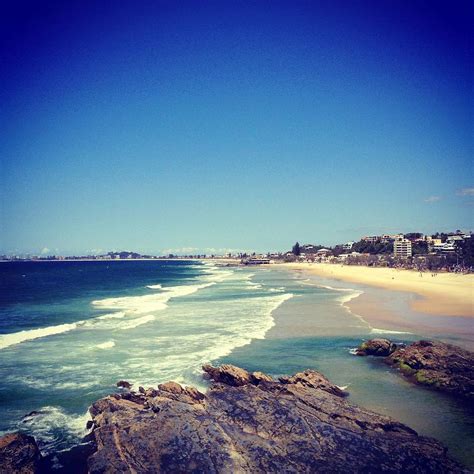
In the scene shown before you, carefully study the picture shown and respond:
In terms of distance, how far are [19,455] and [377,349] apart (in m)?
16.3

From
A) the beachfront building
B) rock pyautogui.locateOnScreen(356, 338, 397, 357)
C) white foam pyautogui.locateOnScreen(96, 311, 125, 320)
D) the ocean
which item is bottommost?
the ocean

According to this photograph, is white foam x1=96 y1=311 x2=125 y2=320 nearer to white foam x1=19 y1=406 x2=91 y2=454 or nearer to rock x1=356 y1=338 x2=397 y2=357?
white foam x1=19 y1=406 x2=91 y2=454

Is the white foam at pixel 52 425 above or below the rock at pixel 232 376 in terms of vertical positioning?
below

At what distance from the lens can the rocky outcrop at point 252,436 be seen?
32.4ft

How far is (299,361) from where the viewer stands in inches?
784

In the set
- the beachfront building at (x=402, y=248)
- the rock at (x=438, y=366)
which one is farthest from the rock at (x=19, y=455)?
A: the beachfront building at (x=402, y=248)

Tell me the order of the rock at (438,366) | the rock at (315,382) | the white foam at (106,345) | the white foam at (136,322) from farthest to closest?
the white foam at (136,322)
the white foam at (106,345)
the rock at (438,366)
the rock at (315,382)

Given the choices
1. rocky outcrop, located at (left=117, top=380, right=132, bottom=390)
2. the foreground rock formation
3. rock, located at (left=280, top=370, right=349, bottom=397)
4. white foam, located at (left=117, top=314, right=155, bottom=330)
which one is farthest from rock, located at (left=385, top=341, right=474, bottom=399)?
white foam, located at (left=117, top=314, right=155, bottom=330)

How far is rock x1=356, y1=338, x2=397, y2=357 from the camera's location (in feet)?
67.0

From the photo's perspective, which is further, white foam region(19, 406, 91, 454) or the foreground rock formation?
the foreground rock formation

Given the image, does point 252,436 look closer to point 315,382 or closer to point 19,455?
point 315,382

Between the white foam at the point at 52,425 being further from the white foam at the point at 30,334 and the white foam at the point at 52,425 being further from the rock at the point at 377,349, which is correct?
the rock at the point at 377,349

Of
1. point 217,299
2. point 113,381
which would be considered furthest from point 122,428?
point 217,299

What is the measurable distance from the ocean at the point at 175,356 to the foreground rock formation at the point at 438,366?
27.9 inches
